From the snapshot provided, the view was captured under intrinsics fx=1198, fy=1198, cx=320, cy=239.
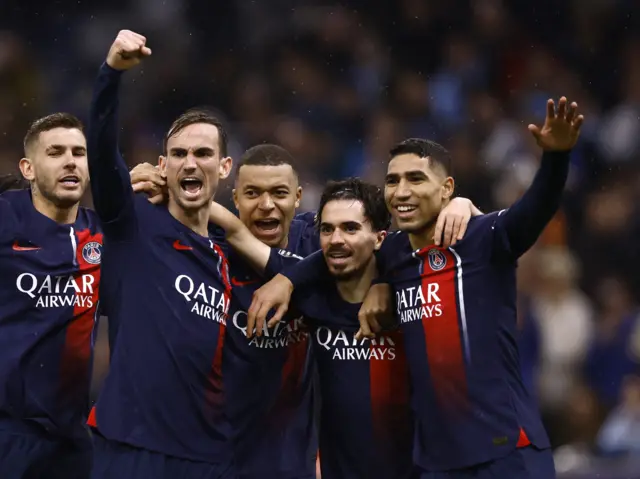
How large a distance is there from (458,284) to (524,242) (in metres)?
0.36

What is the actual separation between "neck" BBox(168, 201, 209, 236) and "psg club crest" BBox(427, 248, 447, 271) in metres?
1.05

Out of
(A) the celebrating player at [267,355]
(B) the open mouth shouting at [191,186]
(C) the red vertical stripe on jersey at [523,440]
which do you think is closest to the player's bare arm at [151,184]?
(A) the celebrating player at [267,355]

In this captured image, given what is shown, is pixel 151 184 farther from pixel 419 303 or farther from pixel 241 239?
pixel 419 303

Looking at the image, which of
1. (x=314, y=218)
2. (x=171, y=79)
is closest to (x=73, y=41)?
(x=171, y=79)

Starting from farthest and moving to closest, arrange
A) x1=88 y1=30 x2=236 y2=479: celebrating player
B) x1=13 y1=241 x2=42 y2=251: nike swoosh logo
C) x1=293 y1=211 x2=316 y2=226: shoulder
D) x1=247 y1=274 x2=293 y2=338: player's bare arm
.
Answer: x1=293 y1=211 x2=316 y2=226: shoulder
x1=13 y1=241 x2=42 y2=251: nike swoosh logo
x1=247 y1=274 x2=293 y2=338: player's bare arm
x1=88 y1=30 x2=236 y2=479: celebrating player

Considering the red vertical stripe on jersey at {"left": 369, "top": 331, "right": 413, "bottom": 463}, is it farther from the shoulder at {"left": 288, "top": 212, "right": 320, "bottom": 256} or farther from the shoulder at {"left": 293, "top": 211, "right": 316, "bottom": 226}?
the shoulder at {"left": 293, "top": 211, "right": 316, "bottom": 226}

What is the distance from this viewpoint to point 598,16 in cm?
1187

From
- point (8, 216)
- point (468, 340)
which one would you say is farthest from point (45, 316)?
point (468, 340)

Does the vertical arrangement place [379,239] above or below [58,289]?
above

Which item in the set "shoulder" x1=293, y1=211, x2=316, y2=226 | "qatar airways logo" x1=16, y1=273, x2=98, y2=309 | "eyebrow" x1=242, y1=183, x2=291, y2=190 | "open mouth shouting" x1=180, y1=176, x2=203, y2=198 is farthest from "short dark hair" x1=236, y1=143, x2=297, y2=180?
"qatar airways logo" x1=16, y1=273, x2=98, y2=309

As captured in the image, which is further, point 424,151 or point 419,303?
point 424,151

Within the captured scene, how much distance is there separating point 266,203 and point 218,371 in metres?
1.00

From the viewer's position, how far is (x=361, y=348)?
18.6ft

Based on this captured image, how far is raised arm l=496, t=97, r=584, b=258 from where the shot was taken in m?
4.85
